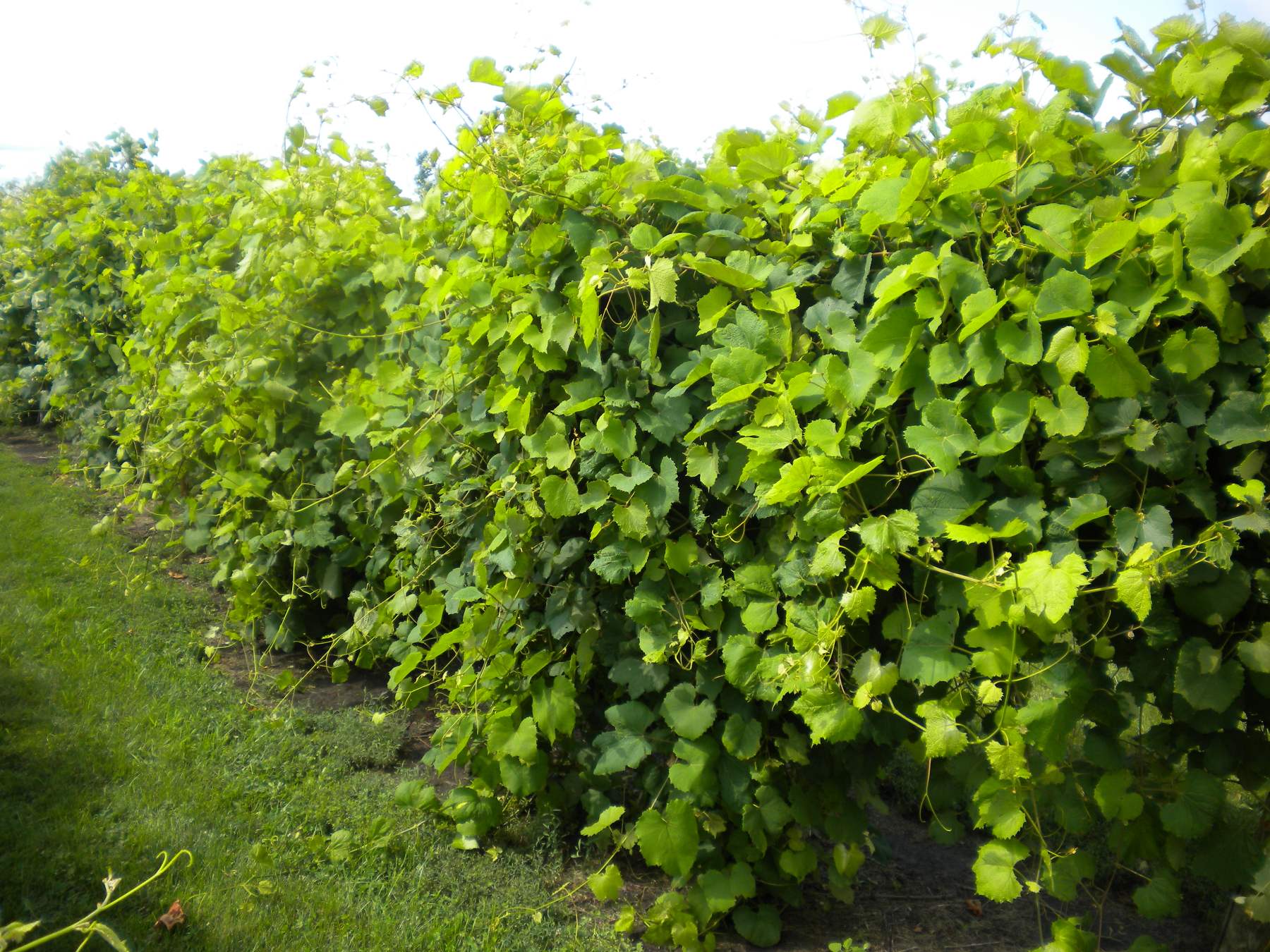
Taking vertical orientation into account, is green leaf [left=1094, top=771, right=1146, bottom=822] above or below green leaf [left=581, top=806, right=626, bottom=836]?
above

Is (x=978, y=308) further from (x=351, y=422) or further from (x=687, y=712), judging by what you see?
(x=351, y=422)

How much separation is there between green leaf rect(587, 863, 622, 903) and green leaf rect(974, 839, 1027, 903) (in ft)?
3.54

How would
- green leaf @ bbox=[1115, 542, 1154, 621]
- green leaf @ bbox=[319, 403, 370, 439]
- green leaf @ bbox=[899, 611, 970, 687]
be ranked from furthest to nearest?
1. green leaf @ bbox=[319, 403, 370, 439]
2. green leaf @ bbox=[899, 611, 970, 687]
3. green leaf @ bbox=[1115, 542, 1154, 621]

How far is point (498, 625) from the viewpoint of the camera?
126 inches

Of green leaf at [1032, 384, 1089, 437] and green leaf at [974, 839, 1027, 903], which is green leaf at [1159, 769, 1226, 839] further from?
green leaf at [1032, 384, 1089, 437]

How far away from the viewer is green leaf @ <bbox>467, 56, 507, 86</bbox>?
2.95 m

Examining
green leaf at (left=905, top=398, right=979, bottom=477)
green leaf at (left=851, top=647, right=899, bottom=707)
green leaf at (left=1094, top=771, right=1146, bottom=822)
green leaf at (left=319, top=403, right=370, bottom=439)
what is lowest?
green leaf at (left=1094, top=771, right=1146, bottom=822)

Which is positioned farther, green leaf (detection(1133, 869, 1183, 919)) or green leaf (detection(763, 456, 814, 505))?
green leaf (detection(763, 456, 814, 505))

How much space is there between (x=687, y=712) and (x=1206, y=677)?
1312 millimetres

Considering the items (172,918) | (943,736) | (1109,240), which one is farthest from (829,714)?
→ (172,918)

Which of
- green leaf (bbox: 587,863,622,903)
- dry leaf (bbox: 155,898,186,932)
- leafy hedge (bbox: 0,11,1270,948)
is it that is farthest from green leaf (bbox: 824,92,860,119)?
dry leaf (bbox: 155,898,186,932)

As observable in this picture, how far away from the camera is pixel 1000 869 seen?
2123 millimetres

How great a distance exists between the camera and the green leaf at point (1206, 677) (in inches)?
78.2

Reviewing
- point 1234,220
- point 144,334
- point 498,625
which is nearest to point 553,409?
point 498,625
